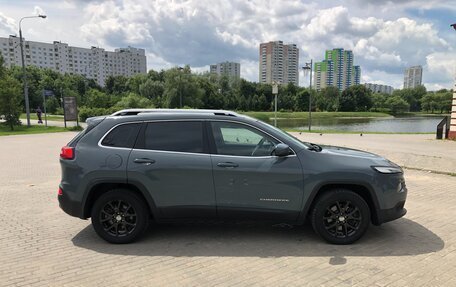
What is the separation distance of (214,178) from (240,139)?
2.18ft

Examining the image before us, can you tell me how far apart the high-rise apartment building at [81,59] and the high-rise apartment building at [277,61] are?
208 feet

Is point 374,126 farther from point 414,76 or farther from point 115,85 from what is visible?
point 414,76

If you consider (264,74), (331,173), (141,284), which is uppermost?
(264,74)

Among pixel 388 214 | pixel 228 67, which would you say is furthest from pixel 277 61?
pixel 388 214

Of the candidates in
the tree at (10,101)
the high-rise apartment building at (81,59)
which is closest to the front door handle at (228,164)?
the tree at (10,101)

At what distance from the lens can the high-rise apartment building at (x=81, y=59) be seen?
135000 mm

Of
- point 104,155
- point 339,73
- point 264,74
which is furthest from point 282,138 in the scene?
point 339,73

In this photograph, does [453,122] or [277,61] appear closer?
[453,122]

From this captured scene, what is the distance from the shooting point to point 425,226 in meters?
5.27

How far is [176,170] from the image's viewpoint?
445cm

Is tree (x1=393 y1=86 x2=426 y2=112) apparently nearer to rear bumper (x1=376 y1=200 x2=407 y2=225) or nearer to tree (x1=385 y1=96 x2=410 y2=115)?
tree (x1=385 y1=96 x2=410 y2=115)

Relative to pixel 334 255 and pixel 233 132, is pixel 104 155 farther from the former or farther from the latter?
pixel 334 255

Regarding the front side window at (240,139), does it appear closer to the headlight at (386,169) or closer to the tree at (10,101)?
the headlight at (386,169)

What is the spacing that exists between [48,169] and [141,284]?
805 centimetres
